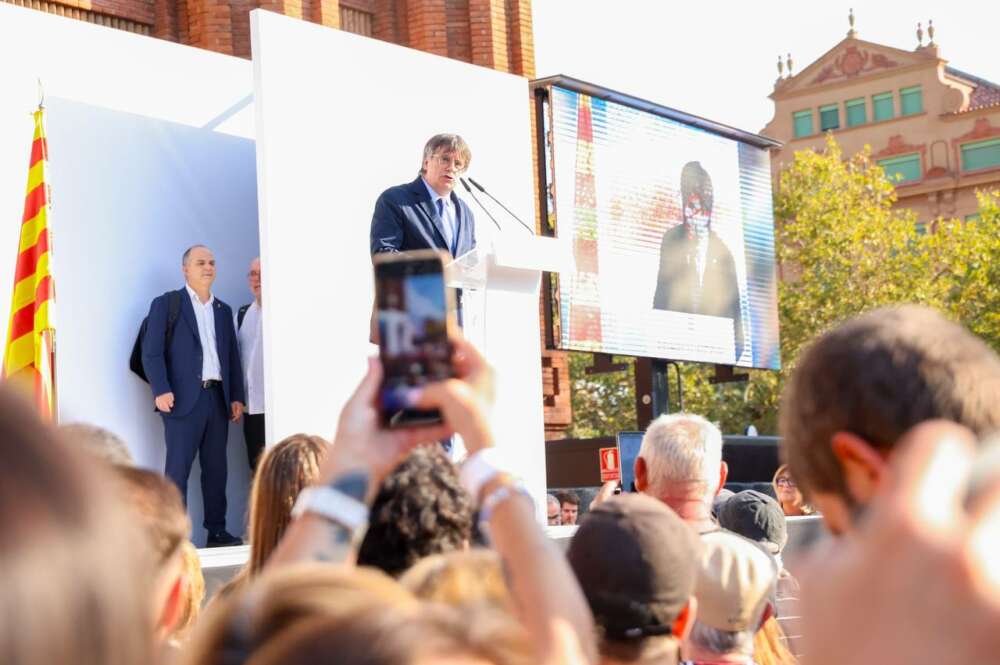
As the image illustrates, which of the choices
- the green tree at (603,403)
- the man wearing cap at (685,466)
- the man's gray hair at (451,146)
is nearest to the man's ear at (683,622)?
the man wearing cap at (685,466)

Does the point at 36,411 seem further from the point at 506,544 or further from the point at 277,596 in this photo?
the point at 506,544

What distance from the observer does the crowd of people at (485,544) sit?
74 centimetres

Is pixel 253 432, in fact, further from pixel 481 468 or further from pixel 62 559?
pixel 62 559

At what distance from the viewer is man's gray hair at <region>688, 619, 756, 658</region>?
11.5 feet

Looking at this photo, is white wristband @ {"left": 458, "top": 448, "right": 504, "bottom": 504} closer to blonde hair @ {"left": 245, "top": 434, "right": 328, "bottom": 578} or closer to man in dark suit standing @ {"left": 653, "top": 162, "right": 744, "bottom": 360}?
blonde hair @ {"left": 245, "top": 434, "right": 328, "bottom": 578}

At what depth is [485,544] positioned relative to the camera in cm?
271

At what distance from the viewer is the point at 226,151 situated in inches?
397

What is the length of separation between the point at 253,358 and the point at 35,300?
181 cm

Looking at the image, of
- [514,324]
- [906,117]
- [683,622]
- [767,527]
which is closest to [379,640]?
[683,622]

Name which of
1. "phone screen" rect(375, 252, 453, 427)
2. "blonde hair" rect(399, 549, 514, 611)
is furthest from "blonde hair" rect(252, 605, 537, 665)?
"phone screen" rect(375, 252, 453, 427)

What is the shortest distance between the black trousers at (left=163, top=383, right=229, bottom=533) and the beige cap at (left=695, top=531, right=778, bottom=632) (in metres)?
5.87

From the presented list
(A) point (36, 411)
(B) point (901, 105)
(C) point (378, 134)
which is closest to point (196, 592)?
(A) point (36, 411)

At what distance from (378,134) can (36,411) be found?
928 centimetres

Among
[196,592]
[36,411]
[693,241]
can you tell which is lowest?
[196,592]
